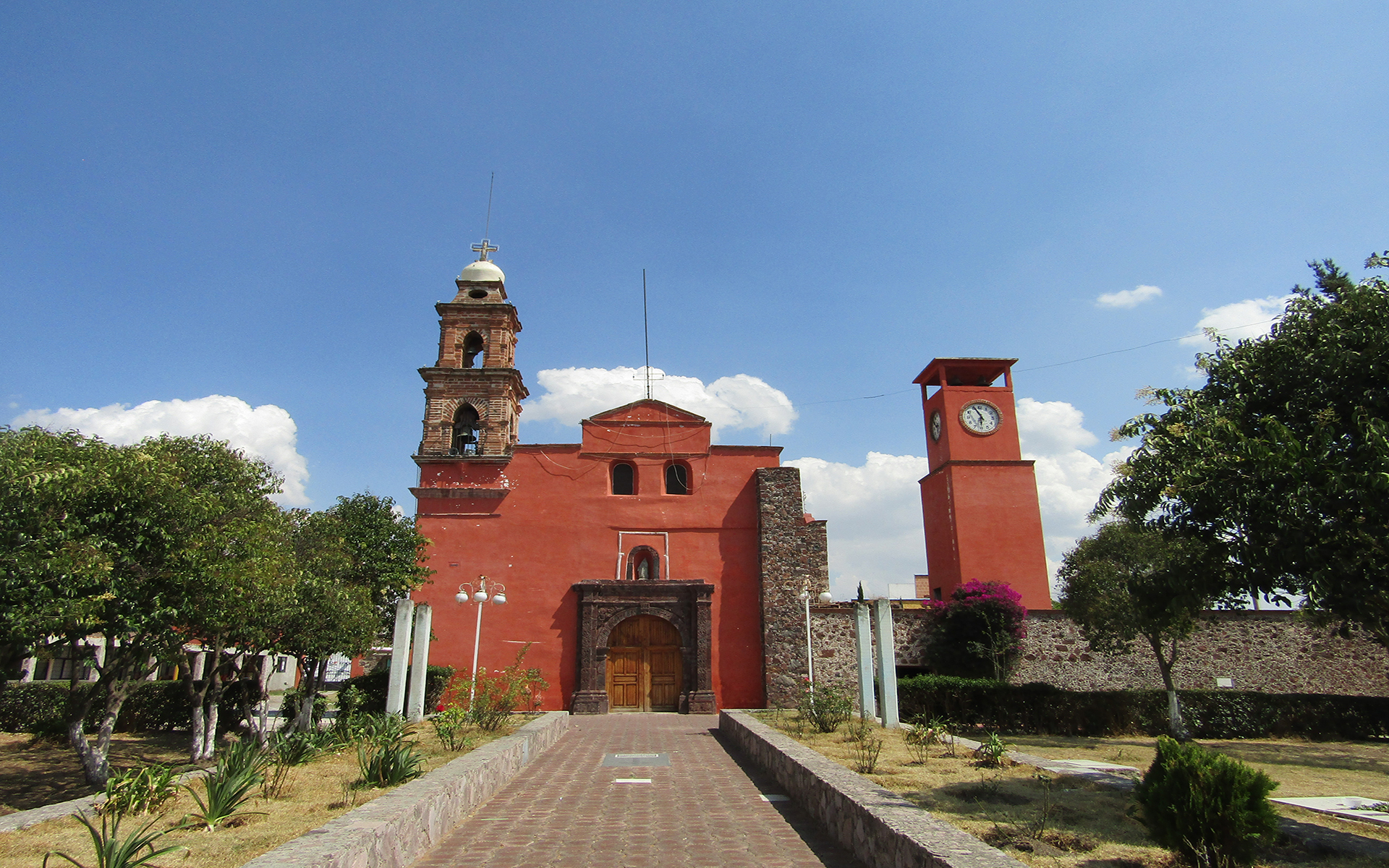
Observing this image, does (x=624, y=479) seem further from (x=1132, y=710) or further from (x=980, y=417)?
(x=1132, y=710)

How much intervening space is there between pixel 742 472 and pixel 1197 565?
40.4ft

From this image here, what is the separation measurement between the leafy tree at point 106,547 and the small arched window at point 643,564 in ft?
33.8

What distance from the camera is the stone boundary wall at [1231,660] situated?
1800 cm

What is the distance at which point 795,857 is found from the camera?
5379 millimetres

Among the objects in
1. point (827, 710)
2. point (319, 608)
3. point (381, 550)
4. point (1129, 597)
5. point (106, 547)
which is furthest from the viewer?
point (381, 550)

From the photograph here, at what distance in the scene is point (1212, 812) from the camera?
4387 mm

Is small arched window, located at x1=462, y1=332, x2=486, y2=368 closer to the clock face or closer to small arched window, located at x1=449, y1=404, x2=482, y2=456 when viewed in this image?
small arched window, located at x1=449, y1=404, x2=482, y2=456

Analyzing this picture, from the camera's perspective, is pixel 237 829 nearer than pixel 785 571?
Yes

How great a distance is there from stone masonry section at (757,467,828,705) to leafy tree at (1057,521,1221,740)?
567cm

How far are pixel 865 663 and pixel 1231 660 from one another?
35.9 feet

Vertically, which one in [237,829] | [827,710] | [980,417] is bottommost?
[237,829]

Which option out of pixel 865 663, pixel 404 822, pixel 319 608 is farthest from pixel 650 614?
pixel 404 822

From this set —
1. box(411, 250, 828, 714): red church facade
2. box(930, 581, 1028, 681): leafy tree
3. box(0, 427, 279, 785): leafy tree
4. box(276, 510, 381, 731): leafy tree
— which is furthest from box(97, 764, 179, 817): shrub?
box(930, 581, 1028, 681): leafy tree

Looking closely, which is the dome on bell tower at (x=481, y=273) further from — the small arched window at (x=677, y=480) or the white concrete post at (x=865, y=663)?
the white concrete post at (x=865, y=663)
